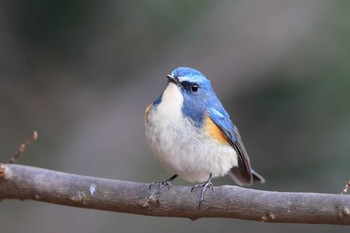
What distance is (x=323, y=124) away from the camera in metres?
5.53

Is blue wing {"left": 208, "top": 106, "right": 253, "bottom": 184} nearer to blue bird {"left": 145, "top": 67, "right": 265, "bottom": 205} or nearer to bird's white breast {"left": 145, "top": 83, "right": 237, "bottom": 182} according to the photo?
blue bird {"left": 145, "top": 67, "right": 265, "bottom": 205}

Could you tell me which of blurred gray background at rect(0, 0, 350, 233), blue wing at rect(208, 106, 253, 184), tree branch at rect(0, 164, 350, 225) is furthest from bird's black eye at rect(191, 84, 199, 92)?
blurred gray background at rect(0, 0, 350, 233)

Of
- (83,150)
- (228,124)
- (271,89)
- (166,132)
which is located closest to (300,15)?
(271,89)

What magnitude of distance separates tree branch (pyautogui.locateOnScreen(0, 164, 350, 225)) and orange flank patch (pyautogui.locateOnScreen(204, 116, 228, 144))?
0.47m

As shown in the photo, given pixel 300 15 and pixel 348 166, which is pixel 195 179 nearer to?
pixel 348 166

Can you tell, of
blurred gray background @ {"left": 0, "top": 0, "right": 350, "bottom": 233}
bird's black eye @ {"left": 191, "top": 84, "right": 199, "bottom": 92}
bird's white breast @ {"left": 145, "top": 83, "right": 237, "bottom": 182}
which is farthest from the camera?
blurred gray background @ {"left": 0, "top": 0, "right": 350, "bottom": 233}

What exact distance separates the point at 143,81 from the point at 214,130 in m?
2.79

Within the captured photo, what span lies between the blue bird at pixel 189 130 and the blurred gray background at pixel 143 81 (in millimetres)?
2194

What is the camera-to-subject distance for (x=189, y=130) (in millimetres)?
3350

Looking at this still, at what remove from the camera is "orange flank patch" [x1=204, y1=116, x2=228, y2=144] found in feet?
11.2

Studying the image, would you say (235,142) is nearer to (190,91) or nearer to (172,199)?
(190,91)

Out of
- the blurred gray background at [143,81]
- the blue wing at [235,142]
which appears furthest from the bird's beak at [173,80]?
the blurred gray background at [143,81]

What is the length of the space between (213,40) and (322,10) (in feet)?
3.31

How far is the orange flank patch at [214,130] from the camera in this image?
3.43 metres
